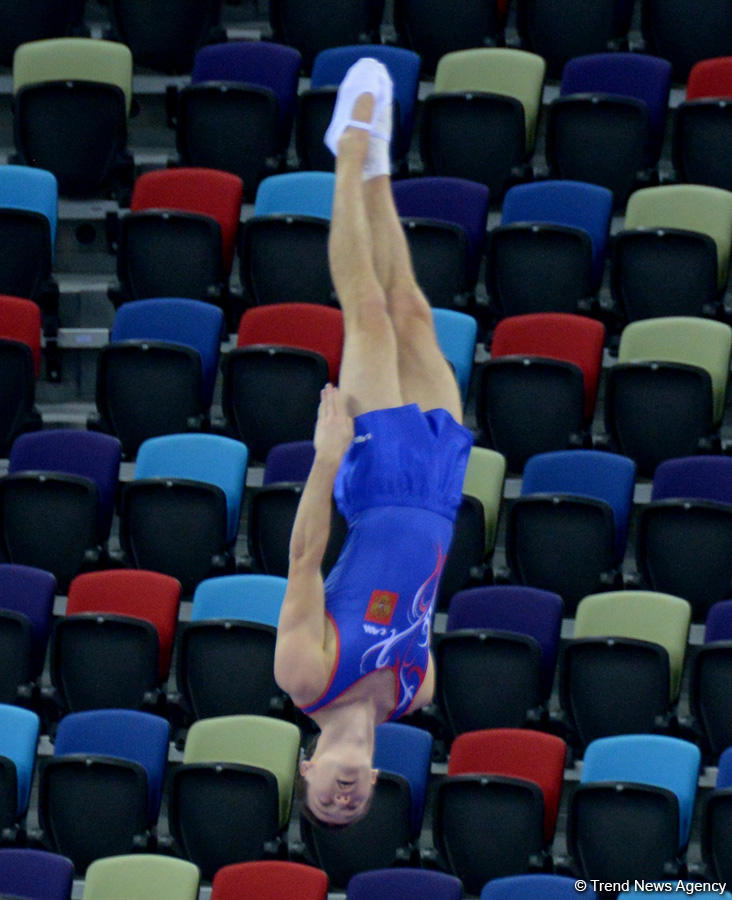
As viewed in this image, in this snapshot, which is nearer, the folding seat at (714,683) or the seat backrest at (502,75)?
the folding seat at (714,683)

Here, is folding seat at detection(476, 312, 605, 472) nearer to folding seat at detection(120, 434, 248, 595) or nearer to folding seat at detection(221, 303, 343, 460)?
folding seat at detection(221, 303, 343, 460)

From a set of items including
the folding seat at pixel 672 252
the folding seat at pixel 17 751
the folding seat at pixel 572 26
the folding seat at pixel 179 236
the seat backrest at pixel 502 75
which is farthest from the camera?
the folding seat at pixel 572 26

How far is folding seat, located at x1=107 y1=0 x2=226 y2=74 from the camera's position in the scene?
10.5 metres

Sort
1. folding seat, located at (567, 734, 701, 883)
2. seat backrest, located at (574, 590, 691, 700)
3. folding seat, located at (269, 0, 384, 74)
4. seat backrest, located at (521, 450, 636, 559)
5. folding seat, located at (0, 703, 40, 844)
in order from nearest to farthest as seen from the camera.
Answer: folding seat, located at (567, 734, 701, 883) → folding seat, located at (0, 703, 40, 844) → seat backrest, located at (574, 590, 691, 700) → seat backrest, located at (521, 450, 636, 559) → folding seat, located at (269, 0, 384, 74)

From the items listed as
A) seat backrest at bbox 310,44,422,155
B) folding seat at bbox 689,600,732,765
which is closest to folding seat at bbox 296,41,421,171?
seat backrest at bbox 310,44,422,155

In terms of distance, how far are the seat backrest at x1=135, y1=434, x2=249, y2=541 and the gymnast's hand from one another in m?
3.61

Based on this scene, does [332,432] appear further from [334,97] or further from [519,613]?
[334,97]

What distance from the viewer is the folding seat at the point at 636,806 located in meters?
7.57

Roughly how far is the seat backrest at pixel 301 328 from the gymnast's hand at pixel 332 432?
13.1ft

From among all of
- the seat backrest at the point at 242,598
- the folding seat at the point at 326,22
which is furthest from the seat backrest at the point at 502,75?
the seat backrest at the point at 242,598

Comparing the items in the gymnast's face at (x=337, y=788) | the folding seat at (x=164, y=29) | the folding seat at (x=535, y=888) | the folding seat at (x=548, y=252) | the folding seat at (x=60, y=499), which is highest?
the folding seat at (x=164, y=29)

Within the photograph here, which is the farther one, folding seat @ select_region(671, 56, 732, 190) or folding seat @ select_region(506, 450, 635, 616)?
folding seat @ select_region(671, 56, 732, 190)

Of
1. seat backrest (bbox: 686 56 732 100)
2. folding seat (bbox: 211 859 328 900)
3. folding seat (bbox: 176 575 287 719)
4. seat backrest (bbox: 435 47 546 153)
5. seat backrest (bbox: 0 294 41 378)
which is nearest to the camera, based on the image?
folding seat (bbox: 211 859 328 900)

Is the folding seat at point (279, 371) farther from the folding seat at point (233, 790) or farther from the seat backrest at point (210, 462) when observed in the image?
the folding seat at point (233, 790)
